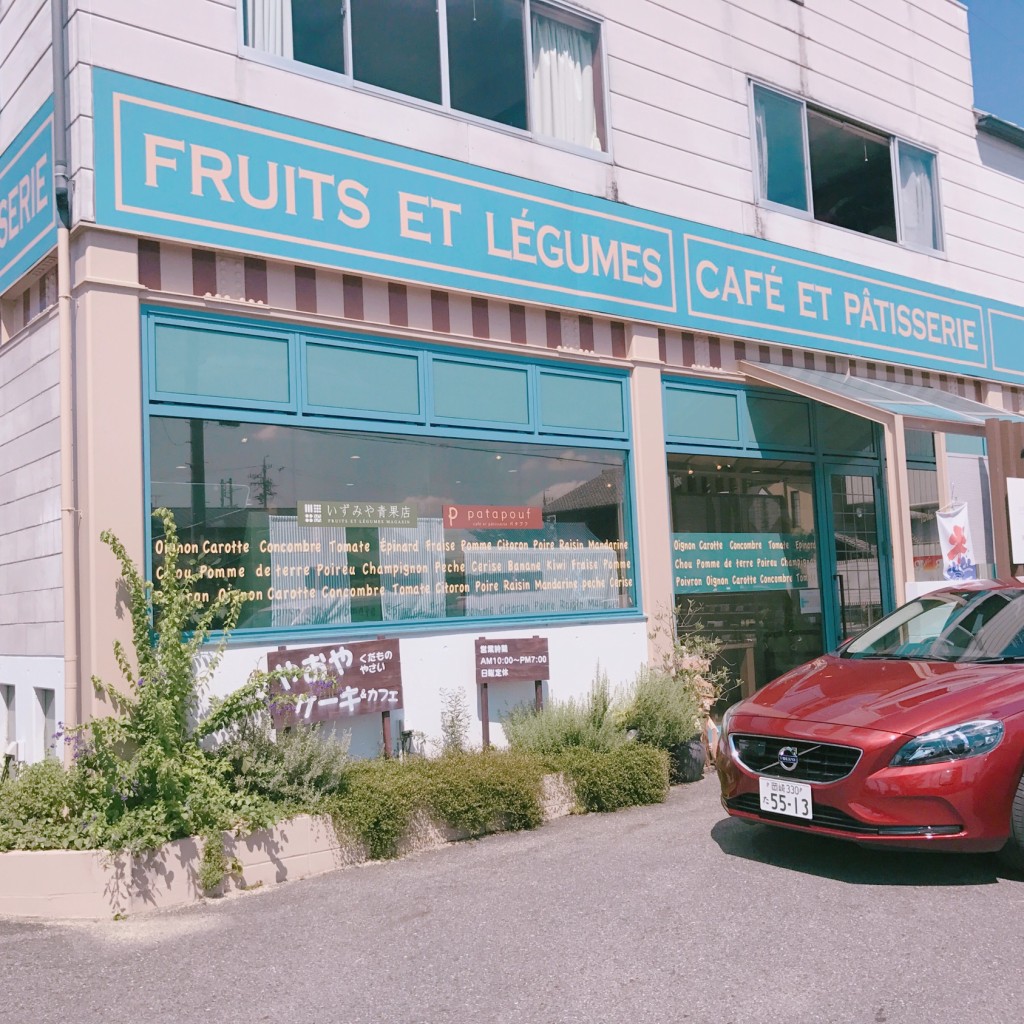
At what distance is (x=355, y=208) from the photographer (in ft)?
27.2

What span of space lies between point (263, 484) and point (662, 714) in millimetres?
3517

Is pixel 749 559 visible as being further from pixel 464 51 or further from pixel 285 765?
pixel 285 765

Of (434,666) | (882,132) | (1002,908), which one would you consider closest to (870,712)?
(1002,908)

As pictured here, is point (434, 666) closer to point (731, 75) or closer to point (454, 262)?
point (454, 262)

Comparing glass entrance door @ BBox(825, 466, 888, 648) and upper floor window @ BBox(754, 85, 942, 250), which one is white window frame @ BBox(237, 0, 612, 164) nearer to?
upper floor window @ BBox(754, 85, 942, 250)

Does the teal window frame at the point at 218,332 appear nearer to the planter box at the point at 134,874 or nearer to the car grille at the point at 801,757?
the planter box at the point at 134,874

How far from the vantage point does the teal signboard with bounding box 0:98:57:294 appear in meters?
7.46

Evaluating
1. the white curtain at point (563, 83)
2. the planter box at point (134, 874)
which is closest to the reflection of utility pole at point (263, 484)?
the planter box at point (134, 874)

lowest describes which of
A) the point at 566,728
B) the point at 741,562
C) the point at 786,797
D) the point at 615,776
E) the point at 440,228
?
the point at 615,776

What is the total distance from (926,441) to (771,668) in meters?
3.90

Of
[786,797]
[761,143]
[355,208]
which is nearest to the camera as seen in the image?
[786,797]

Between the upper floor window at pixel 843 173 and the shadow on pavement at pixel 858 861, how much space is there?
726 centimetres

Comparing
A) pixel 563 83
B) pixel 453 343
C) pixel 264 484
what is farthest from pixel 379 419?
pixel 563 83

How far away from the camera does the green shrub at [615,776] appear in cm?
774
